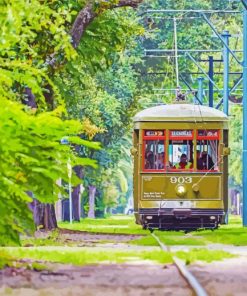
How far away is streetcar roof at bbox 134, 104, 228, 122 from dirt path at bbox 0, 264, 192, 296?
1637 centimetres

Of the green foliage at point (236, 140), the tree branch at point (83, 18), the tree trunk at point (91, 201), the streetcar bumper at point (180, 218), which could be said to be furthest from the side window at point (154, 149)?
the green foliage at point (236, 140)

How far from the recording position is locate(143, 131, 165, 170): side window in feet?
116

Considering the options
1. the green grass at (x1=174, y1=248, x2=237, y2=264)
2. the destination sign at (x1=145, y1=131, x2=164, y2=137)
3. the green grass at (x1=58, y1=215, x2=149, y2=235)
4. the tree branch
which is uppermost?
the tree branch

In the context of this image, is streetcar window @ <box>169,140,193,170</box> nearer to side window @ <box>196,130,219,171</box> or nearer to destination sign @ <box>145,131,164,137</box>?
side window @ <box>196,130,219,171</box>

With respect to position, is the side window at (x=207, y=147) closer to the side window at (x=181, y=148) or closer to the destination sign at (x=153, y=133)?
the side window at (x=181, y=148)

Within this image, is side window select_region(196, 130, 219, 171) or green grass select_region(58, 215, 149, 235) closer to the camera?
side window select_region(196, 130, 219, 171)

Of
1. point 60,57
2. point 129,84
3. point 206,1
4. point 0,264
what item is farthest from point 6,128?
point 206,1

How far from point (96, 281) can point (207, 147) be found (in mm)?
19102

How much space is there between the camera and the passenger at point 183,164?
35.4 metres

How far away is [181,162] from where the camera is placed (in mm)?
35500

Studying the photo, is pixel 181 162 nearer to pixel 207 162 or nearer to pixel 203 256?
pixel 207 162

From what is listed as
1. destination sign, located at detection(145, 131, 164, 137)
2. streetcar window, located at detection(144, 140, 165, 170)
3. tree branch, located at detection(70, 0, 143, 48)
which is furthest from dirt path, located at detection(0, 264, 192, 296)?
streetcar window, located at detection(144, 140, 165, 170)

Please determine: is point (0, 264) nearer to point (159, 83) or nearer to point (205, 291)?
point (205, 291)

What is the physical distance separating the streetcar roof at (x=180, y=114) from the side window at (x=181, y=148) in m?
0.36
